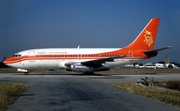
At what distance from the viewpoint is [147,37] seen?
111 ft

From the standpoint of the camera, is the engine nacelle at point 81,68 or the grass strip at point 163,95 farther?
the engine nacelle at point 81,68

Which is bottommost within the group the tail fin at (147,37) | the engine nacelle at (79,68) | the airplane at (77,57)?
the engine nacelle at (79,68)

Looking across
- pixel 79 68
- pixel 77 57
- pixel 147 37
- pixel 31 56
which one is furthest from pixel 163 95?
pixel 147 37

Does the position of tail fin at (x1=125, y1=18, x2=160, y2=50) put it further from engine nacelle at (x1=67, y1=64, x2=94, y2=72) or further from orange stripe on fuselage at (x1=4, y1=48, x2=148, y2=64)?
engine nacelle at (x1=67, y1=64, x2=94, y2=72)

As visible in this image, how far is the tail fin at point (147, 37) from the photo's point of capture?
3381 cm

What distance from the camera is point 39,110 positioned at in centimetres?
743

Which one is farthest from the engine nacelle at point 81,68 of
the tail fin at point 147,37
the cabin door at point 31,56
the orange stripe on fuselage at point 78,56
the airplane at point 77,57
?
the tail fin at point 147,37

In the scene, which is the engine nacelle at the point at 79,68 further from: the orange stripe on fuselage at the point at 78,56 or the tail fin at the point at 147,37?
the tail fin at the point at 147,37

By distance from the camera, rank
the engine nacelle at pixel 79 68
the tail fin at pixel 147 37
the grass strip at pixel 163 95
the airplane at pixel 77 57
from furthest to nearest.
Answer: the tail fin at pixel 147 37 → the airplane at pixel 77 57 → the engine nacelle at pixel 79 68 → the grass strip at pixel 163 95

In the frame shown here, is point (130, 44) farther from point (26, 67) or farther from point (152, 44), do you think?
point (26, 67)

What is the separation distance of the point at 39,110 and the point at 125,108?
102 inches

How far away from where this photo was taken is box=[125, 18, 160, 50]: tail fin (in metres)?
33.8

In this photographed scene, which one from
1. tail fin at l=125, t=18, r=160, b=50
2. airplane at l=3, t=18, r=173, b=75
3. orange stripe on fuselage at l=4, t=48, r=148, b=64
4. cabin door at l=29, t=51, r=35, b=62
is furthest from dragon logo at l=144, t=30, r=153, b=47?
cabin door at l=29, t=51, r=35, b=62

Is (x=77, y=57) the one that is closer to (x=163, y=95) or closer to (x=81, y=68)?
(x=81, y=68)
